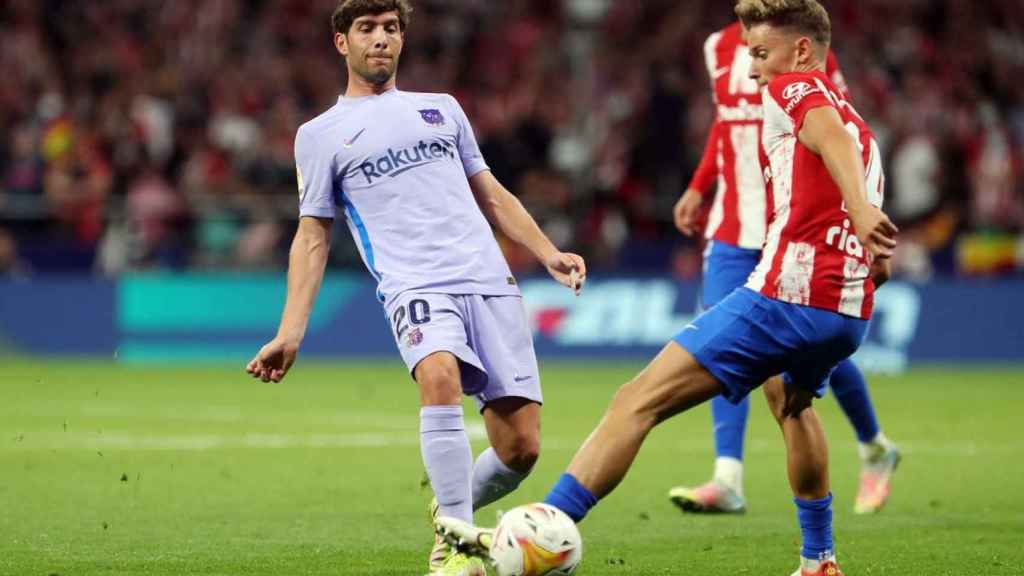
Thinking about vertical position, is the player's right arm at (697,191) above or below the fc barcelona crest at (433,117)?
below

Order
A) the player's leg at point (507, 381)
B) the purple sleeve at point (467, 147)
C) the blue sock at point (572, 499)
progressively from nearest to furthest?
the blue sock at point (572, 499) < the player's leg at point (507, 381) < the purple sleeve at point (467, 147)

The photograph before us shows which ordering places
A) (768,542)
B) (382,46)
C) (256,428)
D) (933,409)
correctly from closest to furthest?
(382,46) → (768,542) → (256,428) → (933,409)

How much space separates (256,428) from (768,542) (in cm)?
568

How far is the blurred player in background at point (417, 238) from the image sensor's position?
6469 mm

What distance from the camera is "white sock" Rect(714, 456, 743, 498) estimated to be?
28.7 feet

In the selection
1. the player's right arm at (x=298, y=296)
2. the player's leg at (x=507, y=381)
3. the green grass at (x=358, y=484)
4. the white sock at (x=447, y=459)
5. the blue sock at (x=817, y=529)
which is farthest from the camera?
the green grass at (x=358, y=484)

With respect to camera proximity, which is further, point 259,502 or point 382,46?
point 259,502

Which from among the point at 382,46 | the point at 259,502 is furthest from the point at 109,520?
the point at 382,46

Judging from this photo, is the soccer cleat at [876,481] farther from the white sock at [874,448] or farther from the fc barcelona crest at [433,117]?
the fc barcelona crest at [433,117]

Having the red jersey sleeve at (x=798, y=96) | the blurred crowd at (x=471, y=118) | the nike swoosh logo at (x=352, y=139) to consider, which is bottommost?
the blurred crowd at (x=471, y=118)

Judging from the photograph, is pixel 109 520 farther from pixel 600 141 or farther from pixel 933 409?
pixel 600 141

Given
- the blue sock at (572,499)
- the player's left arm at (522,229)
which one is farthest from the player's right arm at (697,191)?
the blue sock at (572,499)

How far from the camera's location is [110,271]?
18891 millimetres

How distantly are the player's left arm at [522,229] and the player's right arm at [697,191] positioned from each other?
2.35 m
